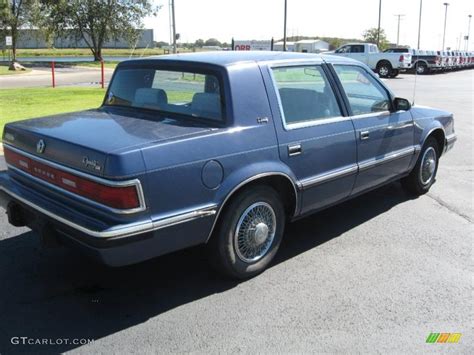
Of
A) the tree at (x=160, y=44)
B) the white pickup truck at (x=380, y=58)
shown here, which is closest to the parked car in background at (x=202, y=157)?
the white pickup truck at (x=380, y=58)

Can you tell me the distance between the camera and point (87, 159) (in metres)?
3.15

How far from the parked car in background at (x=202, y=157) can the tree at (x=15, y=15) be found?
34012mm

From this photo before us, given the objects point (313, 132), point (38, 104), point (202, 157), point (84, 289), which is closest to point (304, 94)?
point (313, 132)

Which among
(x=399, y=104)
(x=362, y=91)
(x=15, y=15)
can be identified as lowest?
(x=399, y=104)

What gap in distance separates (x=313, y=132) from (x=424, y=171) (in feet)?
8.32

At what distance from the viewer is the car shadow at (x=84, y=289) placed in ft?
10.5

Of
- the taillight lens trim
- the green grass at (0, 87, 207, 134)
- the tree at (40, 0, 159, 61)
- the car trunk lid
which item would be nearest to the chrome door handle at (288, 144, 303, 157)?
the car trunk lid

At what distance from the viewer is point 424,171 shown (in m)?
6.08

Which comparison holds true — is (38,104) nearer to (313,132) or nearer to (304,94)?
(304,94)

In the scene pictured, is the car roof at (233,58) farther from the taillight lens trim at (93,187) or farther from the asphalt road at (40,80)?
the asphalt road at (40,80)

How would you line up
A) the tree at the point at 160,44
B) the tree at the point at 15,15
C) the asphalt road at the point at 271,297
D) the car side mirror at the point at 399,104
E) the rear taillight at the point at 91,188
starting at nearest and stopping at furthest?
1. the rear taillight at the point at 91,188
2. the asphalt road at the point at 271,297
3. the car side mirror at the point at 399,104
4. the tree at the point at 15,15
5. the tree at the point at 160,44

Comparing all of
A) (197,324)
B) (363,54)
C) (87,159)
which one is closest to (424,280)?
(197,324)

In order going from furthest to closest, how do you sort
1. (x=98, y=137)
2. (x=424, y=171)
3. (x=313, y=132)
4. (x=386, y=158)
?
1. (x=424, y=171)
2. (x=386, y=158)
3. (x=313, y=132)
4. (x=98, y=137)

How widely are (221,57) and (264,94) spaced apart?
1.73 ft
